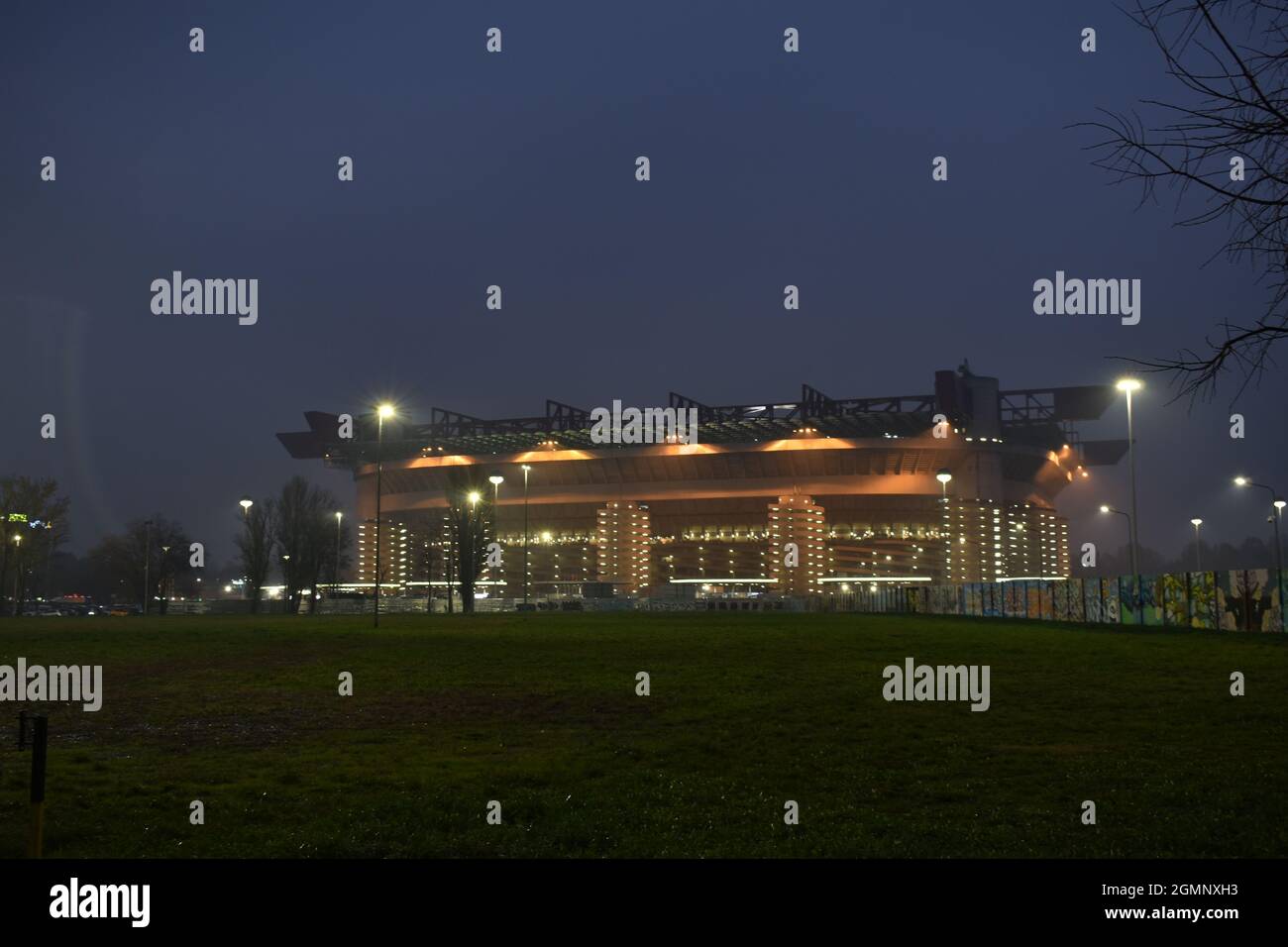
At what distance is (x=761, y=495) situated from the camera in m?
153

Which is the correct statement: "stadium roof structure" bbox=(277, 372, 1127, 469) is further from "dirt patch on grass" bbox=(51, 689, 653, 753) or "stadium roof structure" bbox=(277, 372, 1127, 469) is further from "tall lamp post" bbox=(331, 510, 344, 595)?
"dirt patch on grass" bbox=(51, 689, 653, 753)

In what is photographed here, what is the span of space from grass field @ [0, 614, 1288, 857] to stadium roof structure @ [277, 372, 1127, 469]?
397 feet

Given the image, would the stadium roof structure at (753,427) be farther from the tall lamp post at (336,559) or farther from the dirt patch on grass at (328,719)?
the dirt patch on grass at (328,719)

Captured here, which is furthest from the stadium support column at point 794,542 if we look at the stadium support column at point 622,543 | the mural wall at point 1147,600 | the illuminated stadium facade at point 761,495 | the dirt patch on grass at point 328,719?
the dirt patch on grass at point 328,719

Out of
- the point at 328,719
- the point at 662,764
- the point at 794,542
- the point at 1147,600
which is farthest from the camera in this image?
the point at 794,542

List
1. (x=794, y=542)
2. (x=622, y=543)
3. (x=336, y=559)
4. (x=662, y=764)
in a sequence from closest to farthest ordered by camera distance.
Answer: (x=662, y=764)
(x=336, y=559)
(x=794, y=542)
(x=622, y=543)

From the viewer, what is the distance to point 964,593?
7088 cm

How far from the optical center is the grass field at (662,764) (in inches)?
346

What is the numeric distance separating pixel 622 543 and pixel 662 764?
146 metres

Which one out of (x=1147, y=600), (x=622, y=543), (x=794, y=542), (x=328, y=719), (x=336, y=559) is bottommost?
(x=328, y=719)

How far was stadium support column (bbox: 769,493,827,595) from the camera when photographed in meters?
147

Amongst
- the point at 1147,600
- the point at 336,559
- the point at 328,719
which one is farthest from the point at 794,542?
the point at 328,719

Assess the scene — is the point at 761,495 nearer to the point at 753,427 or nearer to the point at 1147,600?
the point at 753,427
